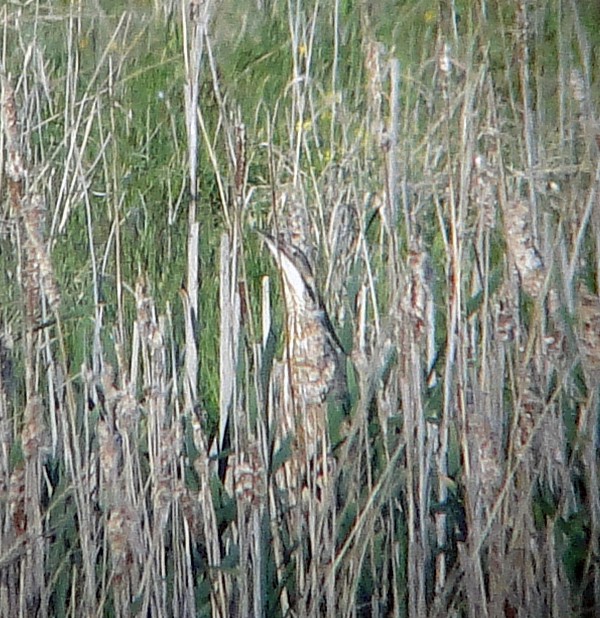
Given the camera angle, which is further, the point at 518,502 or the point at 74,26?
the point at 74,26

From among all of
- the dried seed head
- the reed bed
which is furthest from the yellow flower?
the dried seed head

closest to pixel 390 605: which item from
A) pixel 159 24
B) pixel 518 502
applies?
pixel 518 502

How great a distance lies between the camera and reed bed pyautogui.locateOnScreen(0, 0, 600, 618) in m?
1.35

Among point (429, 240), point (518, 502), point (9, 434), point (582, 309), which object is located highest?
point (429, 240)

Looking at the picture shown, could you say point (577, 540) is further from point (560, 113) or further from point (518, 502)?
point (560, 113)

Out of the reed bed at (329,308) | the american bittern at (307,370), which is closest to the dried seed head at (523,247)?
the reed bed at (329,308)

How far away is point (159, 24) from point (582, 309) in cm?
71

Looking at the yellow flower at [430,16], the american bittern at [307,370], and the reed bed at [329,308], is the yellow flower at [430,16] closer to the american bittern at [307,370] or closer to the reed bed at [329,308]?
the reed bed at [329,308]

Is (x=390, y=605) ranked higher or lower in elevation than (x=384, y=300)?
lower

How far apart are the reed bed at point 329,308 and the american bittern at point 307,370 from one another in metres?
0.02

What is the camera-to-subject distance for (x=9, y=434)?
1465 mm

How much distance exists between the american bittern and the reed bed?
20 millimetres

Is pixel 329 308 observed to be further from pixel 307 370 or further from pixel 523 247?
pixel 523 247

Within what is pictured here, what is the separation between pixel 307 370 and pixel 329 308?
9 centimetres
